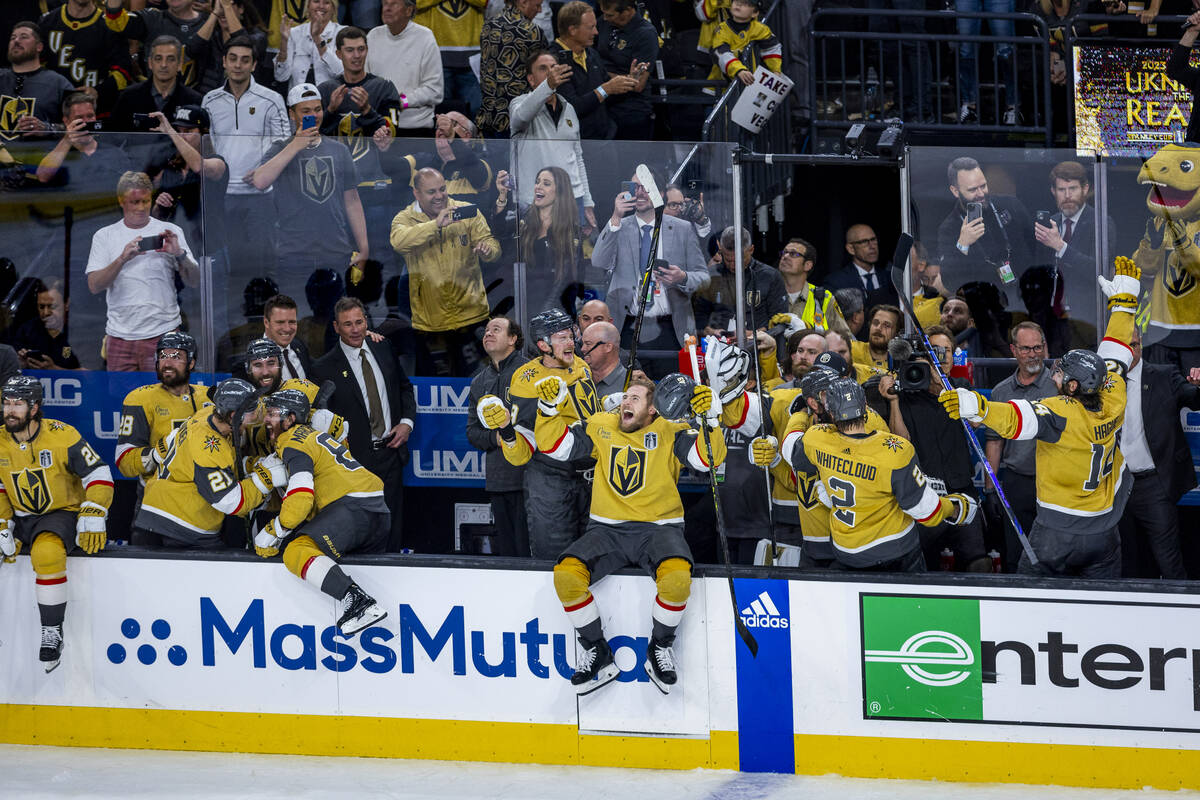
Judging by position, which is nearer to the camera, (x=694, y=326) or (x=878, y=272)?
(x=694, y=326)

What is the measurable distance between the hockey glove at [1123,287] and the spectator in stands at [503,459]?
259cm

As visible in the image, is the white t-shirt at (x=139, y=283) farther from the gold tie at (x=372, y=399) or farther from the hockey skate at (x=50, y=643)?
the hockey skate at (x=50, y=643)

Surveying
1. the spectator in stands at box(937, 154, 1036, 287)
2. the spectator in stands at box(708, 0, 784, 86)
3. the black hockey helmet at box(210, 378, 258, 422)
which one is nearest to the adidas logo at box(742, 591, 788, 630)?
the spectator in stands at box(937, 154, 1036, 287)

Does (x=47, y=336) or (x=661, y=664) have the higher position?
Answer: (x=47, y=336)

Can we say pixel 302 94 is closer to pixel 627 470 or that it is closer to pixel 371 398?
pixel 371 398

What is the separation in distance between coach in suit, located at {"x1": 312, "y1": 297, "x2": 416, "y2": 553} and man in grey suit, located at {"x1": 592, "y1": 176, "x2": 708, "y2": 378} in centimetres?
113

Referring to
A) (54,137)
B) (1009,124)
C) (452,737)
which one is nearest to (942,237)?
(1009,124)

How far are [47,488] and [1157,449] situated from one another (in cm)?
496

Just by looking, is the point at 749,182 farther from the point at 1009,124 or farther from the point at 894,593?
the point at 894,593

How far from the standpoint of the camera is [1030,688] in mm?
5492

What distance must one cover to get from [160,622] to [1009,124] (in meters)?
5.36

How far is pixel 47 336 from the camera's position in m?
7.11

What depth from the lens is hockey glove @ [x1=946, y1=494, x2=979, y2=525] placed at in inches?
244

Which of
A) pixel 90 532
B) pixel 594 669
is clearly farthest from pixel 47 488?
pixel 594 669
